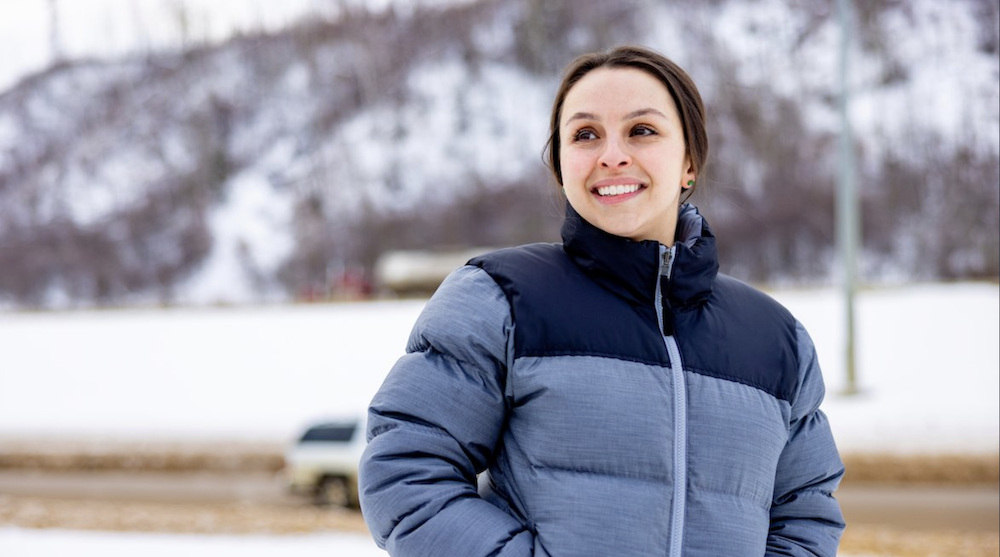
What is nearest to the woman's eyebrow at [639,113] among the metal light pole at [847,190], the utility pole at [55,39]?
the metal light pole at [847,190]

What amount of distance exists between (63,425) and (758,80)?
4089cm

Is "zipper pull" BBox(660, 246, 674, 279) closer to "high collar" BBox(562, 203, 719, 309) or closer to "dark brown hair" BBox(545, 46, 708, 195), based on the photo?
"high collar" BBox(562, 203, 719, 309)

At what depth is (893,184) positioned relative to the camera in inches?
1453

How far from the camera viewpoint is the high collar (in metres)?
1.56

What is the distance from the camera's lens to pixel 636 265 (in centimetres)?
156

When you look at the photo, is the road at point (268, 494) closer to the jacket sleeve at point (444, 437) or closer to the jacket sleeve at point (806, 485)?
the jacket sleeve at point (806, 485)

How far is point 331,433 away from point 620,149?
28.4ft

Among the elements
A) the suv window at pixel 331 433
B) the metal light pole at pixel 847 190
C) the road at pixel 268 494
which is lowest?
the road at pixel 268 494

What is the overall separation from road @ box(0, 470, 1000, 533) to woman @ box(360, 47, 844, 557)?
7.47m

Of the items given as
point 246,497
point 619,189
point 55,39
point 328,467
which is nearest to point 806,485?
point 619,189

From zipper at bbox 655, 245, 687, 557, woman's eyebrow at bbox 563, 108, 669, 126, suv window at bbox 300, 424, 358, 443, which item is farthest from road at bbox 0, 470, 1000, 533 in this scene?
woman's eyebrow at bbox 563, 108, 669, 126

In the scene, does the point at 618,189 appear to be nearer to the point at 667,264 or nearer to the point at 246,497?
the point at 667,264

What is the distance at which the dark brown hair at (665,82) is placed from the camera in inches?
63.8

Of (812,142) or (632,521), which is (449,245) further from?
(632,521)
